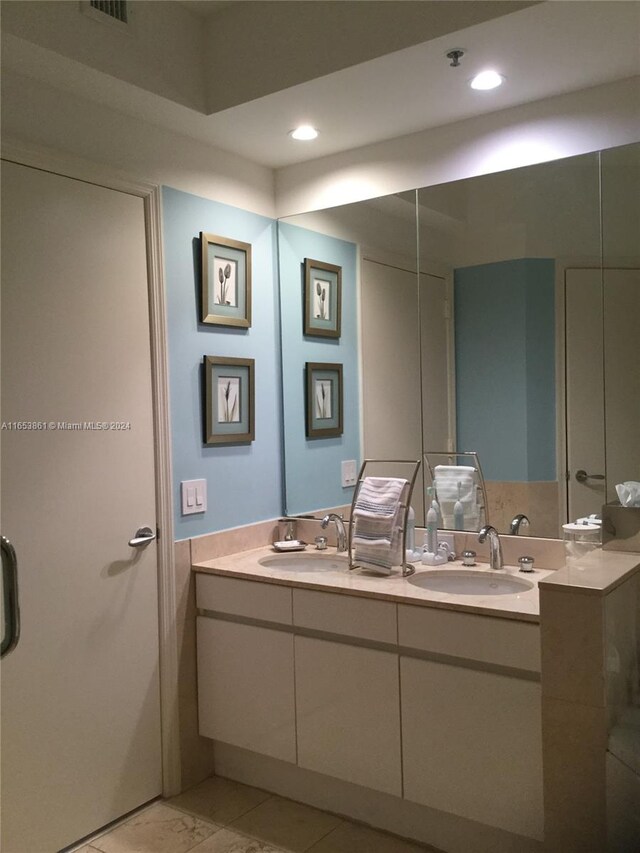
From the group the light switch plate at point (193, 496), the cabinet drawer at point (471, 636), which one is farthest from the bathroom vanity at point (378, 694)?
the light switch plate at point (193, 496)

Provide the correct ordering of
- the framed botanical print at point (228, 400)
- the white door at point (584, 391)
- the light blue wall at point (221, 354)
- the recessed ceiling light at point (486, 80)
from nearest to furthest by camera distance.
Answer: the recessed ceiling light at point (486, 80), the white door at point (584, 391), the light blue wall at point (221, 354), the framed botanical print at point (228, 400)

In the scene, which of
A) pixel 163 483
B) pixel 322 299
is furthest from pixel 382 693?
pixel 322 299

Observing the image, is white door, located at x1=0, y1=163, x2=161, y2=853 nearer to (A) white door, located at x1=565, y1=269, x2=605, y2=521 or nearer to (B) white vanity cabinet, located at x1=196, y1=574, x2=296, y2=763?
(B) white vanity cabinet, located at x1=196, y1=574, x2=296, y2=763

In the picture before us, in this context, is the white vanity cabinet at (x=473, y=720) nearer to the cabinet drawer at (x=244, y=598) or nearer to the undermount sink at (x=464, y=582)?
the undermount sink at (x=464, y=582)

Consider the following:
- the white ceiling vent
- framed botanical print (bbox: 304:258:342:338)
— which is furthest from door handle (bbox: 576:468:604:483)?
the white ceiling vent

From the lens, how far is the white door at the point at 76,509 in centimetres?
222

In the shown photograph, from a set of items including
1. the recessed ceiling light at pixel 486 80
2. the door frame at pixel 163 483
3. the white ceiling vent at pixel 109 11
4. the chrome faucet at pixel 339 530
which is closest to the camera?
the white ceiling vent at pixel 109 11

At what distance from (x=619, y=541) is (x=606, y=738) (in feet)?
2.13

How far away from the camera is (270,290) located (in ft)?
10.4

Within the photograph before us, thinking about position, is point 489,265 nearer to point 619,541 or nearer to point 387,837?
point 619,541

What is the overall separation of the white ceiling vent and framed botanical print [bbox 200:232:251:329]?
77 centimetres

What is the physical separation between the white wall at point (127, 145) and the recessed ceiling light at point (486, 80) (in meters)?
1.06

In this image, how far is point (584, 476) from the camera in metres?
2.45

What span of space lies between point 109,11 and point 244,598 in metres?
2.00
